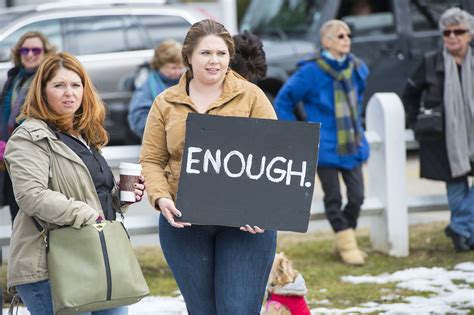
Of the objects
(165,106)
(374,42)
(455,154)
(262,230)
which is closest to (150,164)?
(165,106)

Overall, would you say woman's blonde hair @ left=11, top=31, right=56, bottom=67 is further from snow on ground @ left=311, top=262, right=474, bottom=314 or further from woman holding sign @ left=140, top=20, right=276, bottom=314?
woman holding sign @ left=140, top=20, right=276, bottom=314

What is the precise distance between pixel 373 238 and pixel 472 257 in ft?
2.84

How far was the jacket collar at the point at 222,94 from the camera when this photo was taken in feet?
16.3

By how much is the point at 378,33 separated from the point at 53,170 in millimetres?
9531

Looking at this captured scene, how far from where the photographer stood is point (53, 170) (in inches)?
189

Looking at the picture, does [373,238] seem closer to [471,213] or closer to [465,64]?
[471,213]

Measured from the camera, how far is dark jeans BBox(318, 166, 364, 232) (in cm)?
854

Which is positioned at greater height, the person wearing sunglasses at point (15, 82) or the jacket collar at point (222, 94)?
the jacket collar at point (222, 94)

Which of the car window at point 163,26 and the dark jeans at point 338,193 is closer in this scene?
the dark jeans at point 338,193

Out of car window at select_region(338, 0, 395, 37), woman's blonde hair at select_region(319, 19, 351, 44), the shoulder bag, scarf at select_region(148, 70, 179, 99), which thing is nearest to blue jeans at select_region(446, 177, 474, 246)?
woman's blonde hair at select_region(319, 19, 351, 44)

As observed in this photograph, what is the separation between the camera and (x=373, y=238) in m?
9.17

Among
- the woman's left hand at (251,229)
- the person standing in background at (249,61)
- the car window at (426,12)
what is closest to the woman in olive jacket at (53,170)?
the woman's left hand at (251,229)

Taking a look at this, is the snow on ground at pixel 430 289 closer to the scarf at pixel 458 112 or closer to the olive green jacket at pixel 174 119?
the scarf at pixel 458 112

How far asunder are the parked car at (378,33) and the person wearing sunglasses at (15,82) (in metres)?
6.15
